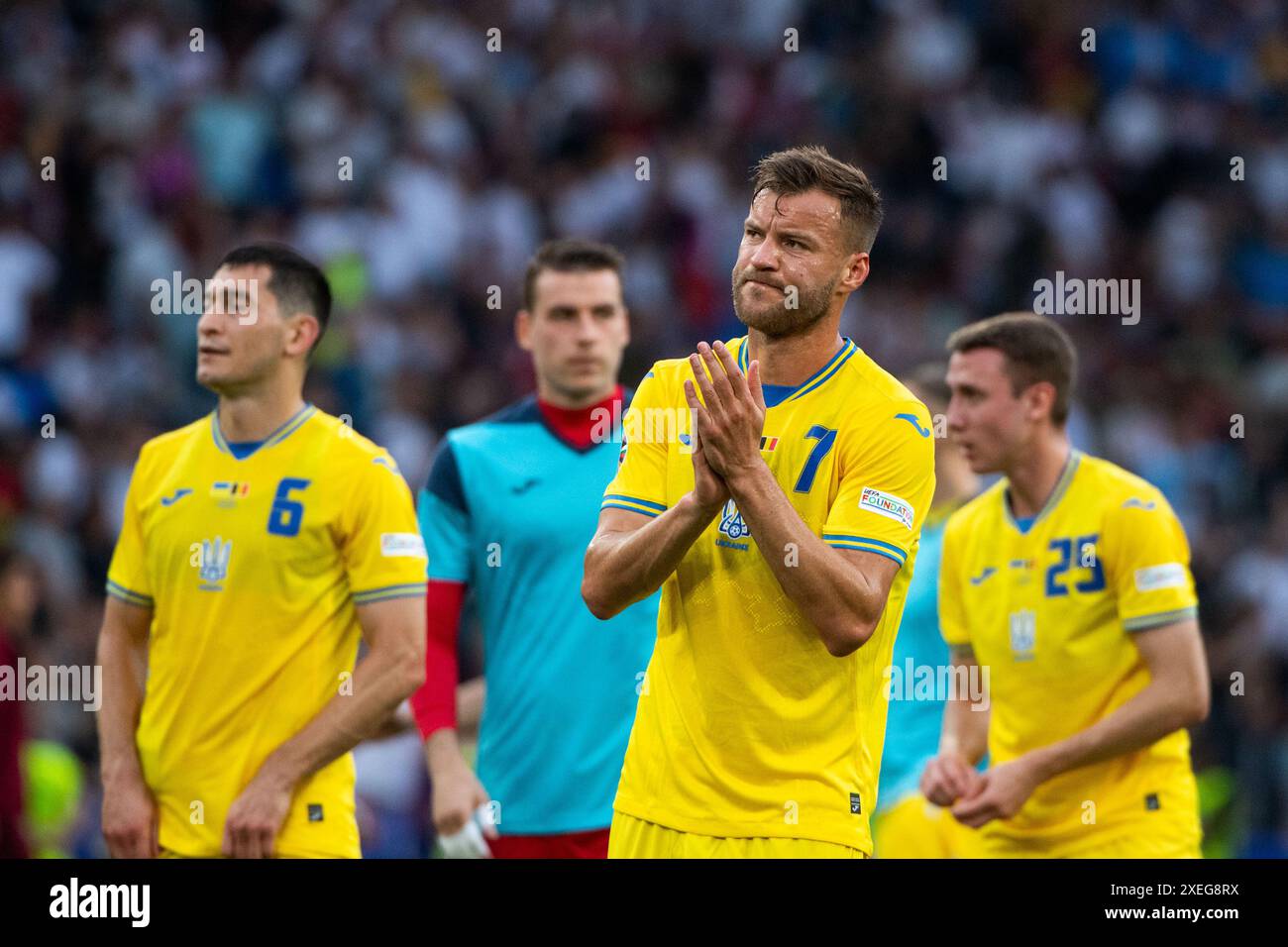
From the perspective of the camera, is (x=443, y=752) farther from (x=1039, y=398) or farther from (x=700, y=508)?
(x=1039, y=398)

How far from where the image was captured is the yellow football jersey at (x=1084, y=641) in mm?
5719

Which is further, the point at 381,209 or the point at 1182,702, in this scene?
the point at 381,209

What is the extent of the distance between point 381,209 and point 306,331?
8194mm

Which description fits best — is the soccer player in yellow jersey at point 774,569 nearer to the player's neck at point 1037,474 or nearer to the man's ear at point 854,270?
the man's ear at point 854,270

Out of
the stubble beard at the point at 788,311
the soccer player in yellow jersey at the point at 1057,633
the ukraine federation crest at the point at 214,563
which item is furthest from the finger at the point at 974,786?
the ukraine federation crest at the point at 214,563

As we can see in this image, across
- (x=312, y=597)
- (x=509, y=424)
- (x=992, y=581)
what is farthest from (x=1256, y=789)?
(x=312, y=597)

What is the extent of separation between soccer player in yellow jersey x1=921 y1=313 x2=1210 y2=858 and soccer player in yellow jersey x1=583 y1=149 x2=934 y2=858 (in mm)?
1534

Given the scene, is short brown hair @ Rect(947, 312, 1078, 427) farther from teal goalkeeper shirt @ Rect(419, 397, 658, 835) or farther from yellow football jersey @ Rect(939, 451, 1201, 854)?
teal goalkeeper shirt @ Rect(419, 397, 658, 835)

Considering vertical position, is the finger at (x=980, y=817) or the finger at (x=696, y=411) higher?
the finger at (x=696, y=411)

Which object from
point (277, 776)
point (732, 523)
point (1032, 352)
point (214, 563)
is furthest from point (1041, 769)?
point (214, 563)

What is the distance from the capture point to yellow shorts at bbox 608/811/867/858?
4.17 metres

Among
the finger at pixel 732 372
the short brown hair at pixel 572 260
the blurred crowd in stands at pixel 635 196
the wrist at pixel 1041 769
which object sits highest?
the blurred crowd in stands at pixel 635 196

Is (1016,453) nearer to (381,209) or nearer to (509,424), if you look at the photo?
(509,424)

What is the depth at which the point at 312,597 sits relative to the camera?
17.0 feet
